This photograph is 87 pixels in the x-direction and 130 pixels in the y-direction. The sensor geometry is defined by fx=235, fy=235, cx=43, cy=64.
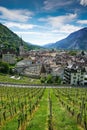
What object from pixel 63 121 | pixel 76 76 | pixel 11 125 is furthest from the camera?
pixel 76 76

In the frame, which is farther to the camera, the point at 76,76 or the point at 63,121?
the point at 76,76

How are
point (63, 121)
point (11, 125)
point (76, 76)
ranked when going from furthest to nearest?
point (76, 76) < point (63, 121) < point (11, 125)

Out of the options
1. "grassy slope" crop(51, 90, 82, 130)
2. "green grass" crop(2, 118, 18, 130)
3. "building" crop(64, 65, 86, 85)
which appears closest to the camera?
"green grass" crop(2, 118, 18, 130)

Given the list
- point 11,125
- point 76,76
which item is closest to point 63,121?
point 11,125

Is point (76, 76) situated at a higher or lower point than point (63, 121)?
higher

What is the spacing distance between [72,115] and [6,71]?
107 m

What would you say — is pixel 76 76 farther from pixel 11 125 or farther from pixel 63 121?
pixel 11 125

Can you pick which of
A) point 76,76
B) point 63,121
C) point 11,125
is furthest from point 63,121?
point 76,76

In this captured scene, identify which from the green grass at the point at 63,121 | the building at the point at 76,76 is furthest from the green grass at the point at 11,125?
the building at the point at 76,76

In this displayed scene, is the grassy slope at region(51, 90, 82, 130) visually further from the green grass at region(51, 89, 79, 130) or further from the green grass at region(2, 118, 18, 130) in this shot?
the green grass at region(2, 118, 18, 130)

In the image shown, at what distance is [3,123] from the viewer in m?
29.4

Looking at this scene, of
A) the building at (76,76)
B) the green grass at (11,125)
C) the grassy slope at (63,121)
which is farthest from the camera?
the building at (76,76)

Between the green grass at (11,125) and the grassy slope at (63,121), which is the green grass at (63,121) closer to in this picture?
the grassy slope at (63,121)

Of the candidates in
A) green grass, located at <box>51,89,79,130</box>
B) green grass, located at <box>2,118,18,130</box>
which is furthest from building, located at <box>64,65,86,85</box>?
green grass, located at <box>2,118,18,130</box>
